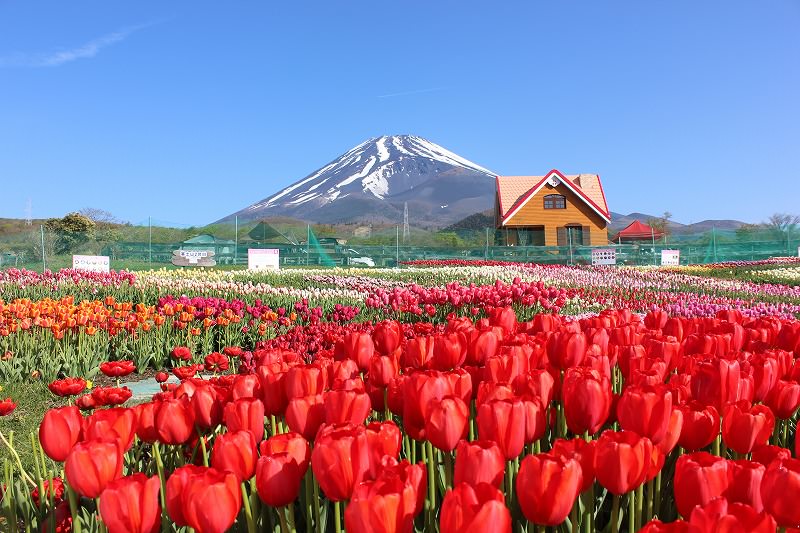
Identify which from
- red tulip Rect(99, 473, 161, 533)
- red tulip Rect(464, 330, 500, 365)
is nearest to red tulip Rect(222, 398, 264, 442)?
red tulip Rect(99, 473, 161, 533)

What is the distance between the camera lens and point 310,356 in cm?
546

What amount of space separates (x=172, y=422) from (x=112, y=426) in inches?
5.2

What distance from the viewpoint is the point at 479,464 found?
3.56ft

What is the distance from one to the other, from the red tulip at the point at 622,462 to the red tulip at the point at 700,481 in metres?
0.06

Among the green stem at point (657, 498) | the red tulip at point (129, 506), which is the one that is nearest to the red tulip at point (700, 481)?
the green stem at point (657, 498)

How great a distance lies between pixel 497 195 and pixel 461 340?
43318 millimetres

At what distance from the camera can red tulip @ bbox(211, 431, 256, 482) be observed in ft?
4.00

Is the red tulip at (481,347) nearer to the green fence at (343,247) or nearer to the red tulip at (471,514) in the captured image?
the red tulip at (471,514)

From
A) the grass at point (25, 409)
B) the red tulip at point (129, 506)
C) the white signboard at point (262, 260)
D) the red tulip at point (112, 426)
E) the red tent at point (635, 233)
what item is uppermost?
the red tent at point (635, 233)

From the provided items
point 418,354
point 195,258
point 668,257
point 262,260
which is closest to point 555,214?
point 668,257

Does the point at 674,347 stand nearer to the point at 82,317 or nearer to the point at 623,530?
the point at 623,530

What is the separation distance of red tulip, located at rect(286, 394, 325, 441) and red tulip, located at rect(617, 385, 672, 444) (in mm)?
621

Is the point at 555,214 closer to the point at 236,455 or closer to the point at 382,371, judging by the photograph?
the point at 382,371

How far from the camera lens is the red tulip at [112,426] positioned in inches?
54.5
